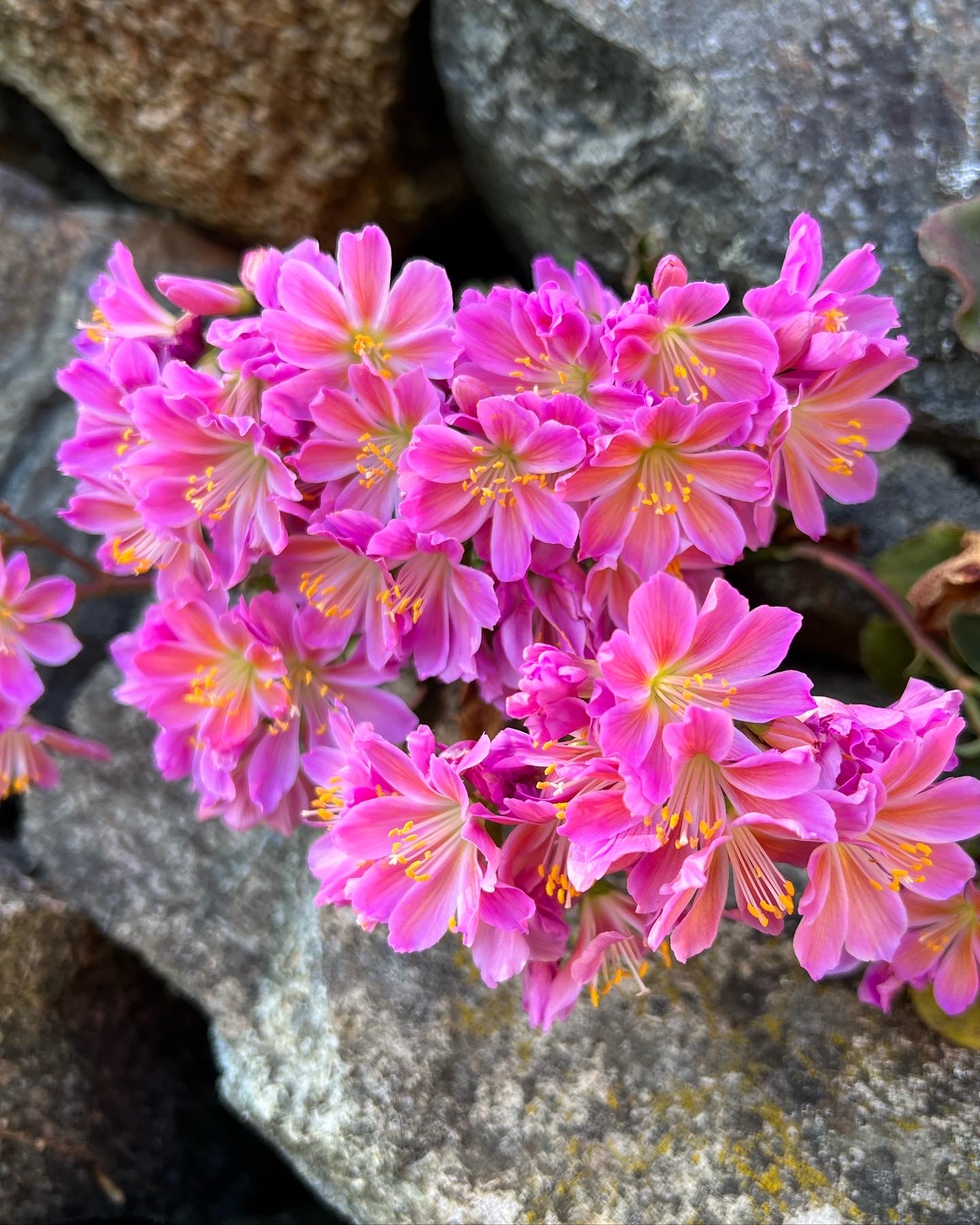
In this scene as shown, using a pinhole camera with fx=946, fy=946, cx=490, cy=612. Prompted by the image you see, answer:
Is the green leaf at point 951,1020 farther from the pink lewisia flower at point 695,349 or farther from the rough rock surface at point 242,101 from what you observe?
the rough rock surface at point 242,101

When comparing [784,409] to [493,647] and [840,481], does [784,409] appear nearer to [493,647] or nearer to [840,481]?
[840,481]

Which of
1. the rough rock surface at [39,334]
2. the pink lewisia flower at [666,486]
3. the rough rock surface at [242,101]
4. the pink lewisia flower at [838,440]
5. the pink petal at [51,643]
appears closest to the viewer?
the pink lewisia flower at [666,486]

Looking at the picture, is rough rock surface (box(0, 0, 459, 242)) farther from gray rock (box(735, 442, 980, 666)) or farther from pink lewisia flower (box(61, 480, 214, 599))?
gray rock (box(735, 442, 980, 666))

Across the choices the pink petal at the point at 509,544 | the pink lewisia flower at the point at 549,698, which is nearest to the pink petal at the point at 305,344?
the pink petal at the point at 509,544

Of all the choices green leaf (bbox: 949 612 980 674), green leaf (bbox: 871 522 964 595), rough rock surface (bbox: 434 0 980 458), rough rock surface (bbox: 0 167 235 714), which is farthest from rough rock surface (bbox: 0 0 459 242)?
green leaf (bbox: 949 612 980 674)

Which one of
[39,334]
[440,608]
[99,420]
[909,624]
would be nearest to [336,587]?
[440,608]

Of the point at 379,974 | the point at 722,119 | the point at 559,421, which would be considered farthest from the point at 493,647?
the point at 722,119
